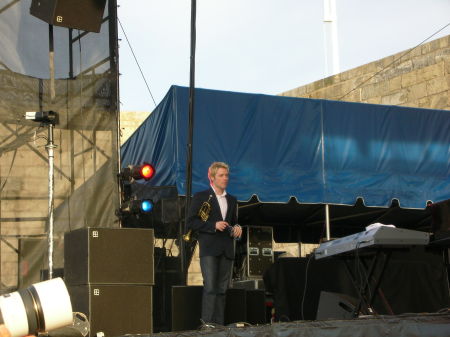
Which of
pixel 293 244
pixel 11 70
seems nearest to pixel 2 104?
pixel 11 70

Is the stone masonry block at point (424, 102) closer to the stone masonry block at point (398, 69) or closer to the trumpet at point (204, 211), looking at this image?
the stone masonry block at point (398, 69)

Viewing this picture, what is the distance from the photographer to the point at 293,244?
44.8 ft

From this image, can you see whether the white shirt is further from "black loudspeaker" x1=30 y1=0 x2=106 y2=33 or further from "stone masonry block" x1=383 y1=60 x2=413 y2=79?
"stone masonry block" x1=383 y1=60 x2=413 y2=79

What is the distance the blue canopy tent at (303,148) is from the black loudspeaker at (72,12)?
1.42 metres

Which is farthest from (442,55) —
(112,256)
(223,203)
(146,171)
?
(112,256)

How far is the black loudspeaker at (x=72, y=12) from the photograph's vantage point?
8234 millimetres

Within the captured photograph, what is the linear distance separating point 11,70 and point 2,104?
0.44 metres

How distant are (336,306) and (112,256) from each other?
7.15ft

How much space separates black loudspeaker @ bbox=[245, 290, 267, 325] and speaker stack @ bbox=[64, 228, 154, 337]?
149 cm

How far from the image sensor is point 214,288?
6.91m

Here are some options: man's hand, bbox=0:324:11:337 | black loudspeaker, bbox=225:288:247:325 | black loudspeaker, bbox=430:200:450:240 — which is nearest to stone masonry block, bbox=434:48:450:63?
black loudspeaker, bbox=430:200:450:240

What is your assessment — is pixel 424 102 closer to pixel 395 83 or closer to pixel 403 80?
pixel 403 80

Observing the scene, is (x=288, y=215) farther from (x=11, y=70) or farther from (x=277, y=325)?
(x=277, y=325)

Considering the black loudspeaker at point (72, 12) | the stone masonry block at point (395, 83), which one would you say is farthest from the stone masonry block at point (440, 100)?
the black loudspeaker at point (72, 12)
